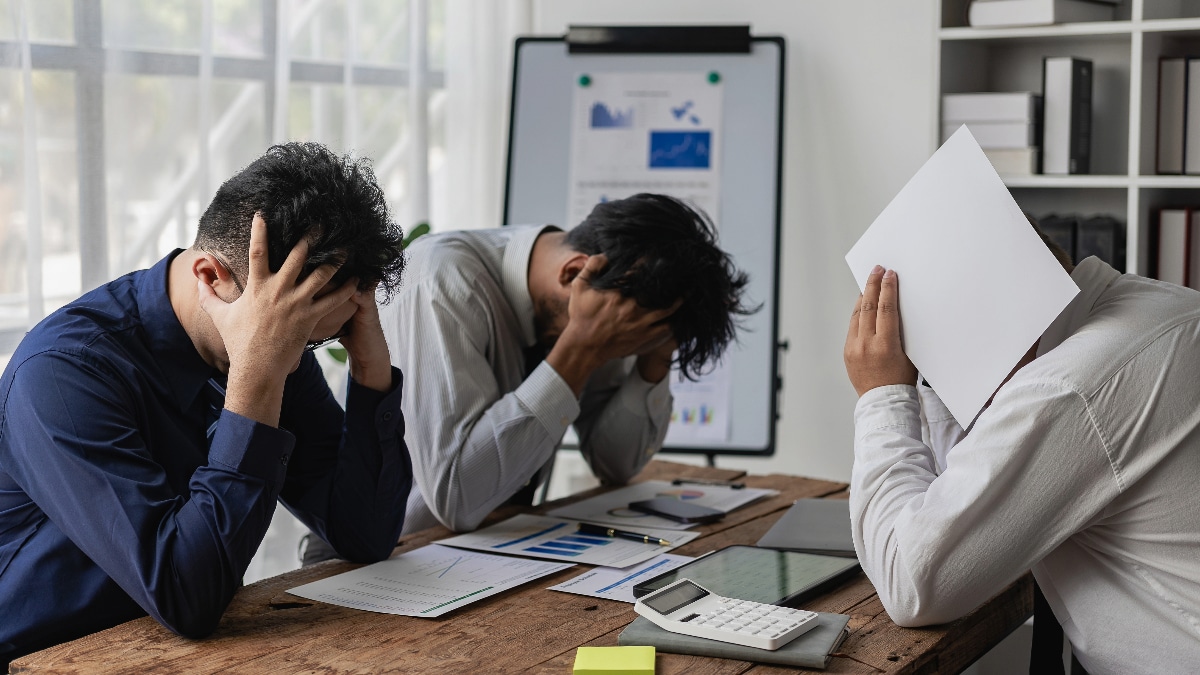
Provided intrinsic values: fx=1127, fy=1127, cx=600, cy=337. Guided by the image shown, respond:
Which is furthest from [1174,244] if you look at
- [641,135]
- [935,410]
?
[935,410]

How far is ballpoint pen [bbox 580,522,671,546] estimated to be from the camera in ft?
5.36

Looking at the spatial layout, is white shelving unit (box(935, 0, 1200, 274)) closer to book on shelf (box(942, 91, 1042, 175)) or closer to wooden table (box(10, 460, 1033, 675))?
book on shelf (box(942, 91, 1042, 175))

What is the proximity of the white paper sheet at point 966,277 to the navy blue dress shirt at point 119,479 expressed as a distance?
76 cm

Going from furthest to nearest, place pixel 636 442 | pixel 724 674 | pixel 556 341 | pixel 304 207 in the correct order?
pixel 636 442, pixel 556 341, pixel 304 207, pixel 724 674

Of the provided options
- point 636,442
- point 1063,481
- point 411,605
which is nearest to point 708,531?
point 636,442

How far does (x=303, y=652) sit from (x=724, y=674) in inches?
17.4

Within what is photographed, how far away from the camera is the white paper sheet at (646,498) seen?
1749 mm

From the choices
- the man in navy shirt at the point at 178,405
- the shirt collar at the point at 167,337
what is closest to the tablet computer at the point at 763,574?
the man in navy shirt at the point at 178,405

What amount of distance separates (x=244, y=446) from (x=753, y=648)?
1.97 feet

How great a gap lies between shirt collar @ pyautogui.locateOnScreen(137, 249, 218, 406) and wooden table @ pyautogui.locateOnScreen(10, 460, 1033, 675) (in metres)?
0.27

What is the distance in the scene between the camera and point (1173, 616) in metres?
1.21

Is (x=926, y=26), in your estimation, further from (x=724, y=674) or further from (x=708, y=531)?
(x=724, y=674)

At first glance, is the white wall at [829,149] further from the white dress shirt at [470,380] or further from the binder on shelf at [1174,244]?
the white dress shirt at [470,380]

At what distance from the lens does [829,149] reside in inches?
130
